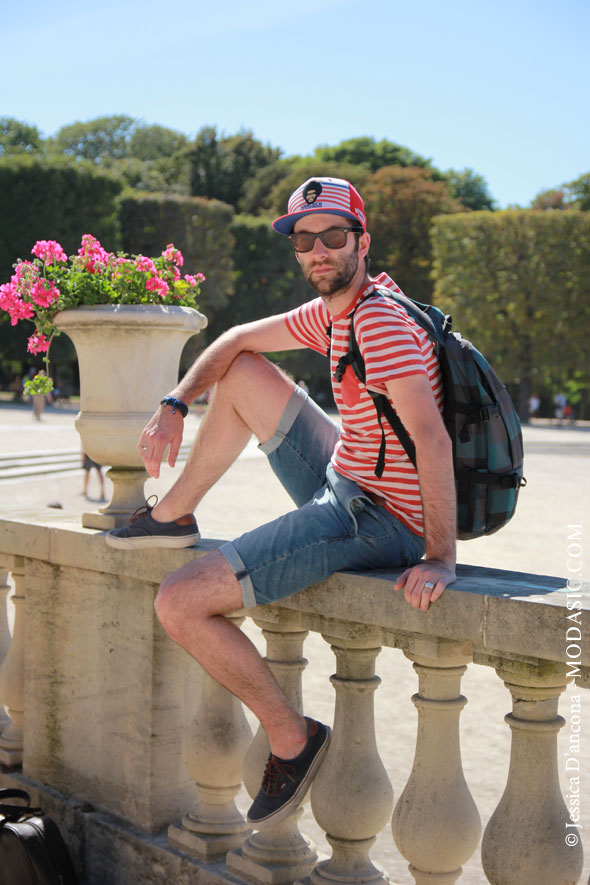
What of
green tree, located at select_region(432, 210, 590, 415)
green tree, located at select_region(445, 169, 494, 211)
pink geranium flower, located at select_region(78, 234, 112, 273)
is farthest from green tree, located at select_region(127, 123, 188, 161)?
pink geranium flower, located at select_region(78, 234, 112, 273)

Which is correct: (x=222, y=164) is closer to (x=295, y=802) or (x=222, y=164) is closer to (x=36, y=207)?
(x=36, y=207)

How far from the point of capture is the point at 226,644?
2631mm

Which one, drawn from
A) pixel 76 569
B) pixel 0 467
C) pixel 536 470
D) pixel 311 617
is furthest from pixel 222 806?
pixel 536 470

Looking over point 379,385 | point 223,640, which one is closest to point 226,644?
point 223,640

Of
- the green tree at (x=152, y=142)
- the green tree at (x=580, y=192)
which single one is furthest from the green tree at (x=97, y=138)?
the green tree at (x=580, y=192)

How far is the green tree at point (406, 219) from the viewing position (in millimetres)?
51250

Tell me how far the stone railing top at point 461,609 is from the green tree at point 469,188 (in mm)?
61153

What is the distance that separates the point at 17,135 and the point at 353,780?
2577 inches

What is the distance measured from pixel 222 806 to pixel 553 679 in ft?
3.99

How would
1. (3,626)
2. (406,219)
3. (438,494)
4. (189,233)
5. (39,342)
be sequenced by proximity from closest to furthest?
(438,494)
(39,342)
(3,626)
(189,233)
(406,219)

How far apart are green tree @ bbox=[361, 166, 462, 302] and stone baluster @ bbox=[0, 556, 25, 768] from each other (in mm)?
48294

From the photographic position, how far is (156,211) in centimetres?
4591

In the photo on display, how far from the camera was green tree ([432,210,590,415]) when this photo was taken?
43.8m

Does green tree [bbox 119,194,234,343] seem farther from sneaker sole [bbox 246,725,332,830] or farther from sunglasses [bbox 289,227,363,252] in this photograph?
sneaker sole [bbox 246,725,332,830]
